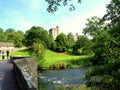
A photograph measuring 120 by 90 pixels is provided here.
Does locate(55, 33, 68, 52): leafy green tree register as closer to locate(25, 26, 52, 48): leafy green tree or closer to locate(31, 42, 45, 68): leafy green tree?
locate(25, 26, 52, 48): leafy green tree

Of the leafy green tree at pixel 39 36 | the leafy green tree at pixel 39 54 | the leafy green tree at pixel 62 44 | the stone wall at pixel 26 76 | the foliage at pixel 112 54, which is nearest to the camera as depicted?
the stone wall at pixel 26 76

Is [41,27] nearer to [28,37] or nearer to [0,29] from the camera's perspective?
[28,37]

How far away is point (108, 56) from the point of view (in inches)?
452

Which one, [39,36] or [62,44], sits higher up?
[39,36]

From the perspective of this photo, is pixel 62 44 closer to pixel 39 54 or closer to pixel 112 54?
pixel 39 54

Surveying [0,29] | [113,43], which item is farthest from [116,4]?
[0,29]

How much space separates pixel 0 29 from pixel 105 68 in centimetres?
14616

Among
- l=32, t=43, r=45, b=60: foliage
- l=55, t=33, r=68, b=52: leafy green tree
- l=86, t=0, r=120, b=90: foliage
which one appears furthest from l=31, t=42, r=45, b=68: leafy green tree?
l=86, t=0, r=120, b=90: foliage

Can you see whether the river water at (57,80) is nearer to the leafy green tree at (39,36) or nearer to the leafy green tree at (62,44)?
the leafy green tree at (62,44)

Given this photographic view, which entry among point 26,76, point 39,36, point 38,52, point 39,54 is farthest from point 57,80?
point 39,36

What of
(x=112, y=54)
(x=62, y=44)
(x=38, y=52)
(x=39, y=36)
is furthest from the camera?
(x=62, y=44)

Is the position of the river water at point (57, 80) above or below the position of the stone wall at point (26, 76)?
below

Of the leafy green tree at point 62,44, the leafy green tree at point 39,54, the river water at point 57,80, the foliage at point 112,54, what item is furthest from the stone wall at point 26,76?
the leafy green tree at point 62,44

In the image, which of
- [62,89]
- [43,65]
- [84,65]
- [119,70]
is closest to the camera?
[119,70]
